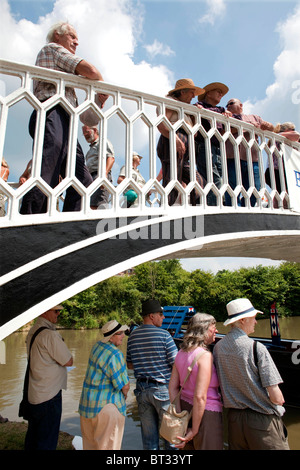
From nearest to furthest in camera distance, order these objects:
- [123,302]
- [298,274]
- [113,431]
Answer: [113,431] → [123,302] → [298,274]

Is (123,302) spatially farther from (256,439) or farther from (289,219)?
(256,439)

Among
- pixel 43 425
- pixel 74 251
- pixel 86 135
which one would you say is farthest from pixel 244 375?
pixel 86 135

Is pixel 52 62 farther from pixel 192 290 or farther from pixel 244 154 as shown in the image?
pixel 192 290

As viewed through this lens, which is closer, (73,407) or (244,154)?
(244,154)

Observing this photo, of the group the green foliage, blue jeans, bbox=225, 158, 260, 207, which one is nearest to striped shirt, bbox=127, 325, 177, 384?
blue jeans, bbox=225, 158, 260, 207

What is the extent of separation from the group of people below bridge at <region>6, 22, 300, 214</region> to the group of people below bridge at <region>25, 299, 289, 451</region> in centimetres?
147

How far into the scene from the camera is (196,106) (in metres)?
4.12

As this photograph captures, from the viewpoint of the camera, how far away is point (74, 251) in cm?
294

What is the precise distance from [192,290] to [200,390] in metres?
38.8

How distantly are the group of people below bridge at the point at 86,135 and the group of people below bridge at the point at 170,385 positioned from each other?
4.82 feet

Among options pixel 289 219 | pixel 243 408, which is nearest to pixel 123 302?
pixel 289 219

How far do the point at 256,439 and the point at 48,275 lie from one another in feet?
6.83

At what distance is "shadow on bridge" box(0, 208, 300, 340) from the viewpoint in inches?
102

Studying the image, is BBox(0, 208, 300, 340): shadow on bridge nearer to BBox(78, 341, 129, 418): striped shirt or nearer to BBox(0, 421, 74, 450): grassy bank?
BBox(78, 341, 129, 418): striped shirt
